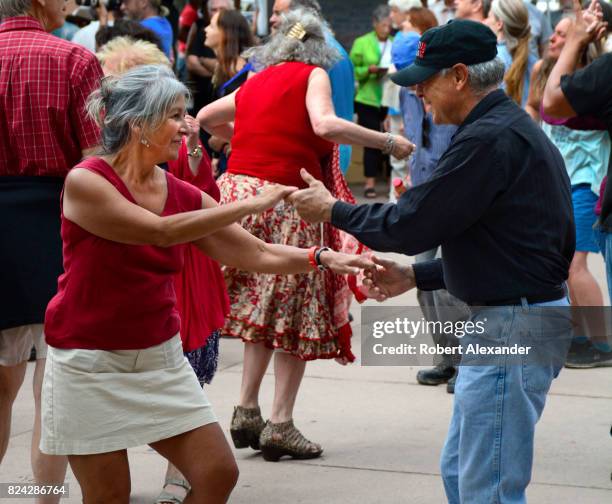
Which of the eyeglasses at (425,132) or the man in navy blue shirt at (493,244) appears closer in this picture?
the man in navy blue shirt at (493,244)

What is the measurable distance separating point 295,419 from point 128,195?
274 centimetres

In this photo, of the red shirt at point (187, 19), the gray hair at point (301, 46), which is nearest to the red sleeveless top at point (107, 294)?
the gray hair at point (301, 46)

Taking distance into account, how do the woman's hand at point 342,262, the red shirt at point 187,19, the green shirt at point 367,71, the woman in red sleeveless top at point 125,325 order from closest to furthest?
the woman in red sleeveless top at point 125,325 < the woman's hand at point 342,262 < the red shirt at point 187,19 < the green shirt at point 367,71

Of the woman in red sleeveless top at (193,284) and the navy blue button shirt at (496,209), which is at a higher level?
the navy blue button shirt at (496,209)

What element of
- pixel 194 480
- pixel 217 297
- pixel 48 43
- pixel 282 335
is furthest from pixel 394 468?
pixel 48 43

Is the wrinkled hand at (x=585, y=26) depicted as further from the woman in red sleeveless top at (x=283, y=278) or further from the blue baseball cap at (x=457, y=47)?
the blue baseball cap at (x=457, y=47)

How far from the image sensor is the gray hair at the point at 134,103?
11.8 ft

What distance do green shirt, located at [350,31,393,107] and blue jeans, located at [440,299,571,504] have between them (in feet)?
36.4

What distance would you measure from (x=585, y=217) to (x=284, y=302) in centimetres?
250

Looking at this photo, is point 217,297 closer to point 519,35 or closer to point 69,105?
point 69,105

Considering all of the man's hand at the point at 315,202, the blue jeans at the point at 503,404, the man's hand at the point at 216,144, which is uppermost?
the man's hand at the point at 315,202

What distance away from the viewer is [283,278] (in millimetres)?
5309

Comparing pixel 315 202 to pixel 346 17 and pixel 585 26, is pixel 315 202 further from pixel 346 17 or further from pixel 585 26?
pixel 346 17

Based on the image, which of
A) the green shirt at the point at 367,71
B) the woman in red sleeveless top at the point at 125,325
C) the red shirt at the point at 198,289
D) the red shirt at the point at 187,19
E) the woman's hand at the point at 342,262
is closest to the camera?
the woman in red sleeveless top at the point at 125,325
